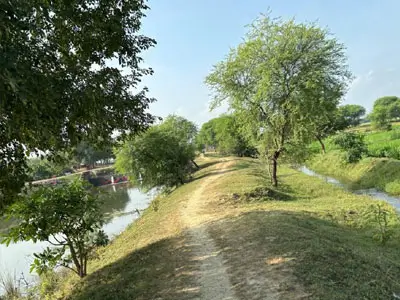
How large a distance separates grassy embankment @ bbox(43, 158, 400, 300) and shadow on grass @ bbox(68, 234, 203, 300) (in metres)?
0.02

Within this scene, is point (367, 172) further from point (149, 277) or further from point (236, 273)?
point (149, 277)

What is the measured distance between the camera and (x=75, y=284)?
10078 mm

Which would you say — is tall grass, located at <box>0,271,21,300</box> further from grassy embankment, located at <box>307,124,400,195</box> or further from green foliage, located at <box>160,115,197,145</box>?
green foliage, located at <box>160,115,197,145</box>

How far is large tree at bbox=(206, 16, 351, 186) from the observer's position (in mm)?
19844

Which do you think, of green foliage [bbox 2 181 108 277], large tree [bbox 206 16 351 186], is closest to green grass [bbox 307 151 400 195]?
large tree [bbox 206 16 351 186]

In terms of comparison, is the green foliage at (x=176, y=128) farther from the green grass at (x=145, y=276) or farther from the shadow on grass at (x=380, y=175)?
the green grass at (x=145, y=276)

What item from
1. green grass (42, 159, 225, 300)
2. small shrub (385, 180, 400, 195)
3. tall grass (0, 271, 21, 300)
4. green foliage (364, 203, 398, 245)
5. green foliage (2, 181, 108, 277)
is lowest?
small shrub (385, 180, 400, 195)

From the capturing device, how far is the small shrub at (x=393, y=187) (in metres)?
19.6

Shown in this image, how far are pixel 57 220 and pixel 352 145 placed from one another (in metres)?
27.4

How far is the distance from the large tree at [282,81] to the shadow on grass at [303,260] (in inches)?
389

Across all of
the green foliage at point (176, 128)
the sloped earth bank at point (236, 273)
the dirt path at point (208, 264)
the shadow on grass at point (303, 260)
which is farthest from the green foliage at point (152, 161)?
the sloped earth bank at point (236, 273)

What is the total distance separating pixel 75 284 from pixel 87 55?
20.9ft

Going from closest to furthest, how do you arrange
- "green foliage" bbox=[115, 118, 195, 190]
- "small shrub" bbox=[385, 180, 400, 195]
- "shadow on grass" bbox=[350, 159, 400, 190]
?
1. "small shrub" bbox=[385, 180, 400, 195]
2. "shadow on grass" bbox=[350, 159, 400, 190]
3. "green foliage" bbox=[115, 118, 195, 190]

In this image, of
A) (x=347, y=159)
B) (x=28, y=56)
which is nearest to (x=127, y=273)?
(x=28, y=56)
